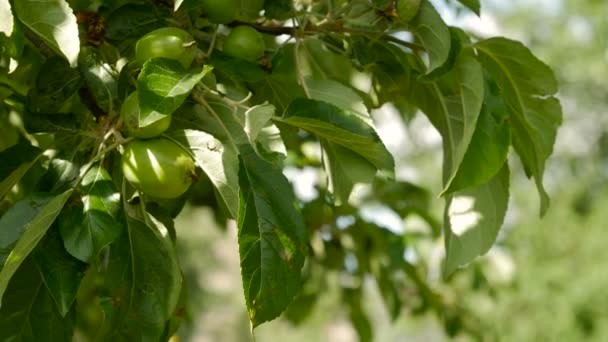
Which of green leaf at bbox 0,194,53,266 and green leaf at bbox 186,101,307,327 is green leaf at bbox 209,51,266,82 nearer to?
green leaf at bbox 186,101,307,327

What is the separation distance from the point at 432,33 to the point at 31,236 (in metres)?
0.45

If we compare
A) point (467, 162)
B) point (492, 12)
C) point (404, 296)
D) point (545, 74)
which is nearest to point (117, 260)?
point (467, 162)

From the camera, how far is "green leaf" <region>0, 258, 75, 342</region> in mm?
846

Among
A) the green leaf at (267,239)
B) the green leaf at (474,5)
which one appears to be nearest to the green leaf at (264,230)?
the green leaf at (267,239)

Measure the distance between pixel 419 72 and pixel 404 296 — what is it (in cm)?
140

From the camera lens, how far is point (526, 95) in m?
1.00

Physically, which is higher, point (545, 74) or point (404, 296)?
point (545, 74)

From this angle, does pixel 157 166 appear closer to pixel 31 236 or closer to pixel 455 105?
pixel 31 236

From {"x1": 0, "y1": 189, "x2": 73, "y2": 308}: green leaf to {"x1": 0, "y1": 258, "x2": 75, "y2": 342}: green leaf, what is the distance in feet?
0.27

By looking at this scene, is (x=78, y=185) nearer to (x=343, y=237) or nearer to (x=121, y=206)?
(x=121, y=206)

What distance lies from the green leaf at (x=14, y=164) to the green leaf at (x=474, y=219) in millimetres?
457

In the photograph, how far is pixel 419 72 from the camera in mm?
1017

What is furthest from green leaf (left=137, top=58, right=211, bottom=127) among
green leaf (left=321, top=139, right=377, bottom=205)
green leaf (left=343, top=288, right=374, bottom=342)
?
green leaf (left=343, top=288, right=374, bottom=342)

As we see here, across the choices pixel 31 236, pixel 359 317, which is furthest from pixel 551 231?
pixel 31 236
